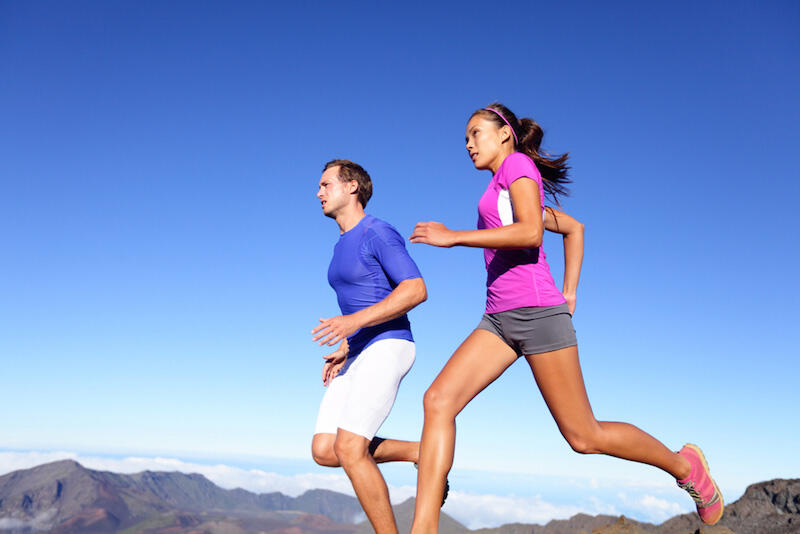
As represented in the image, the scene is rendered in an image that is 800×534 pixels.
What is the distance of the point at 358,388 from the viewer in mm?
4469

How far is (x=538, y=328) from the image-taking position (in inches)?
159

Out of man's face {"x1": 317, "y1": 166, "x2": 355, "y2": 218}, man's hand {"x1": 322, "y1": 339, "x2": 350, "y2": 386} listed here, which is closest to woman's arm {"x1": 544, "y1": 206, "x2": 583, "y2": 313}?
man's face {"x1": 317, "y1": 166, "x2": 355, "y2": 218}

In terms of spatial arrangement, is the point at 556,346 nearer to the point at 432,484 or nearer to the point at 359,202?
the point at 432,484

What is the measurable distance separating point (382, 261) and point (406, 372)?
86cm

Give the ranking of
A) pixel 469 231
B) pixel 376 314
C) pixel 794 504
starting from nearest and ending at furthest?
pixel 469 231 → pixel 376 314 → pixel 794 504

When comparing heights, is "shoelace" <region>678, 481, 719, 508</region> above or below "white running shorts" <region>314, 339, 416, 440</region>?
below

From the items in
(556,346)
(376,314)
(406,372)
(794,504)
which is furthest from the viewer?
(794,504)

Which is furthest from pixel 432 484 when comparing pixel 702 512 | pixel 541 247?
pixel 702 512

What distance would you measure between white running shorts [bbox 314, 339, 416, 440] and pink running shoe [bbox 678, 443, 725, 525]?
2.23 meters

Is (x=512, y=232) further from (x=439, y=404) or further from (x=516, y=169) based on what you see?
(x=439, y=404)

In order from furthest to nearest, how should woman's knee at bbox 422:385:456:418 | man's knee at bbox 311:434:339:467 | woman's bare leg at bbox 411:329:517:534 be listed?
man's knee at bbox 311:434:339:467, woman's knee at bbox 422:385:456:418, woman's bare leg at bbox 411:329:517:534

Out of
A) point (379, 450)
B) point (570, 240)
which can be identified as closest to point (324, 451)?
point (379, 450)

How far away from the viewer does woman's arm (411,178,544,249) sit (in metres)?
3.67

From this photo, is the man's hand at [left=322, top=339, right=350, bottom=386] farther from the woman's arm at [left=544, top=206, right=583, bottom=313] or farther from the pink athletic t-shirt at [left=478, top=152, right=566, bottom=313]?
the woman's arm at [left=544, top=206, right=583, bottom=313]
